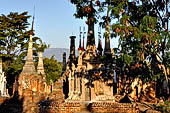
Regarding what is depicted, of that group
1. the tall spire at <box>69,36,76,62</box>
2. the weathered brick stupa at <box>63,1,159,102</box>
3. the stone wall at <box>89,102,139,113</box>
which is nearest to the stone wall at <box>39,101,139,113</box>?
the stone wall at <box>89,102,139,113</box>

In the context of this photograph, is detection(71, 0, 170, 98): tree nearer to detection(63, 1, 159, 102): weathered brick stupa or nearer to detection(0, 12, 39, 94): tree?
detection(63, 1, 159, 102): weathered brick stupa

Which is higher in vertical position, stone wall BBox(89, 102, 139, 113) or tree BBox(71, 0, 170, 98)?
tree BBox(71, 0, 170, 98)

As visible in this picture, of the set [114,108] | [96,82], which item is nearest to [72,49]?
[96,82]

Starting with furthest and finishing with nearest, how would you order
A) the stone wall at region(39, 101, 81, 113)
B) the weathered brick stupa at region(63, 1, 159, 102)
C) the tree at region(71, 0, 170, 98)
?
1. the weathered brick stupa at region(63, 1, 159, 102)
2. the stone wall at region(39, 101, 81, 113)
3. the tree at region(71, 0, 170, 98)

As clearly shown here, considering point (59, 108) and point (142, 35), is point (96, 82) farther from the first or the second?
point (142, 35)

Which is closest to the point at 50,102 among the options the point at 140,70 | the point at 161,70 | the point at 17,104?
the point at 17,104

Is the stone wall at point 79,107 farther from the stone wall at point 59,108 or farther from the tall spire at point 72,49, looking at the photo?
the tall spire at point 72,49

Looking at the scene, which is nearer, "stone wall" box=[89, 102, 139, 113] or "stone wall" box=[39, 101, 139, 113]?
"stone wall" box=[89, 102, 139, 113]

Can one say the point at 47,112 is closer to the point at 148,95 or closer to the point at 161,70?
the point at 161,70

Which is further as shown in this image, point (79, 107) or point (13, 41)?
point (13, 41)

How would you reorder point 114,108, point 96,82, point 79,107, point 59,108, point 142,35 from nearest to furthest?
1. point 142,35
2. point 114,108
3. point 59,108
4. point 79,107
5. point 96,82

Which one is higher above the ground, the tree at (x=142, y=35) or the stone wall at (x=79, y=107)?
the tree at (x=142, y=35)

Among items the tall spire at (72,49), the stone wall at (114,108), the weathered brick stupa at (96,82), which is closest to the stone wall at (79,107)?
the stone wall at (114,108)

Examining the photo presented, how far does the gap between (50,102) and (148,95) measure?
26.0 ft
